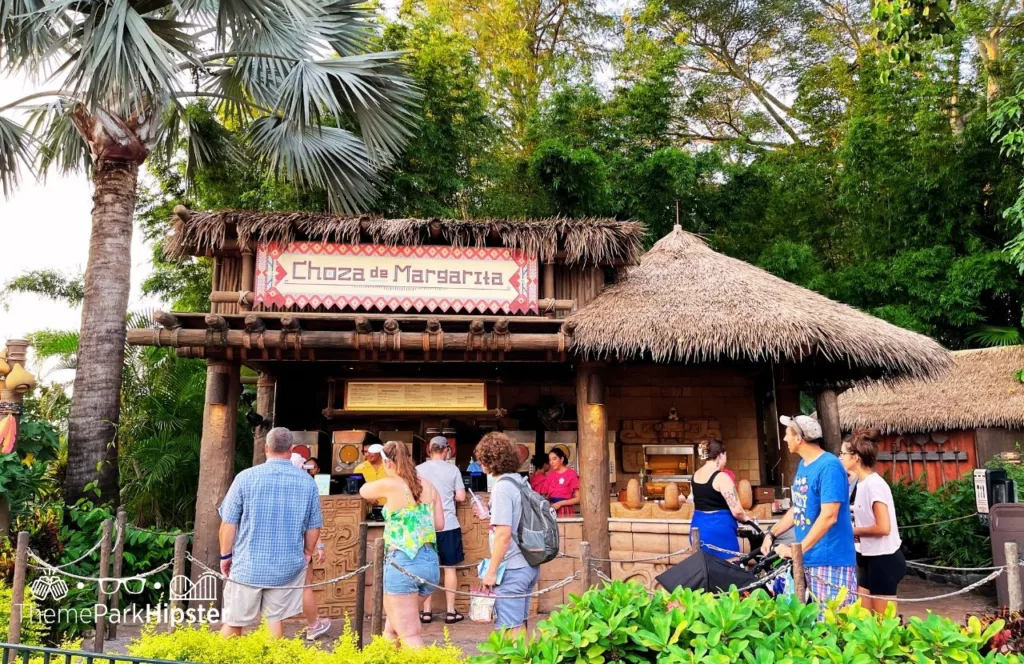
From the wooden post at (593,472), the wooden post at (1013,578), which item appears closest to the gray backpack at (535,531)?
the wooden post at (1013,578)

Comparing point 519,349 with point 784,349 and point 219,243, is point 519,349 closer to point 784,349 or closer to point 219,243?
point 784,349

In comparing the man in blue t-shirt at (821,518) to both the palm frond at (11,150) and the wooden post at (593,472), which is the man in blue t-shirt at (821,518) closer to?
the wooden post at (593,472)

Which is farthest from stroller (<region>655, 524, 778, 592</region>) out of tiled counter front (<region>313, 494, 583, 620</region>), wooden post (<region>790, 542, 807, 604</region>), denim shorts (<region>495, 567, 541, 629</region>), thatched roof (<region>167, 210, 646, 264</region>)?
thatched roof (<region>167, 210, 646, 264</region>)

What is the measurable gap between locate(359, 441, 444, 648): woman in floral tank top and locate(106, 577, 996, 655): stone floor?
2.66 feet

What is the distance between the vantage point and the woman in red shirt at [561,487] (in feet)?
26.9

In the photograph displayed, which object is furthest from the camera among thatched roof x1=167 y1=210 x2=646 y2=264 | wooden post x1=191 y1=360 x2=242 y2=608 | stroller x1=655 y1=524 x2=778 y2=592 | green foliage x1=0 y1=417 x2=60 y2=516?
thatched roof x1=167 y1=210 x2=646 y2=264

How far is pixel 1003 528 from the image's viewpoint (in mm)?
7184

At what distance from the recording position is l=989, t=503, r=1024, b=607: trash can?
7.02 meters

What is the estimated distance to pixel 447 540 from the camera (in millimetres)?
6750

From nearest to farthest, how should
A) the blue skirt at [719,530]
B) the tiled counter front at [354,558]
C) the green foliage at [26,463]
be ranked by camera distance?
the blue skirt at [719,530]
the green foliage at [26,463]
the tiled counter front at [354,558]

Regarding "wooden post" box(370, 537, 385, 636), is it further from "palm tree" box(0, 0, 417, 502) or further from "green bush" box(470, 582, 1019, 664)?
"palm tree" box(0, 0, 417, 502)

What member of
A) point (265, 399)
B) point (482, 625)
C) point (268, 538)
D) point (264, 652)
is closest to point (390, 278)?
point (265, 399)

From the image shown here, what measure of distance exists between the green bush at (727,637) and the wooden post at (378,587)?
177 centimetres

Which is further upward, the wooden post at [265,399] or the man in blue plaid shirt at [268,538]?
the wooden post at [265,399]
